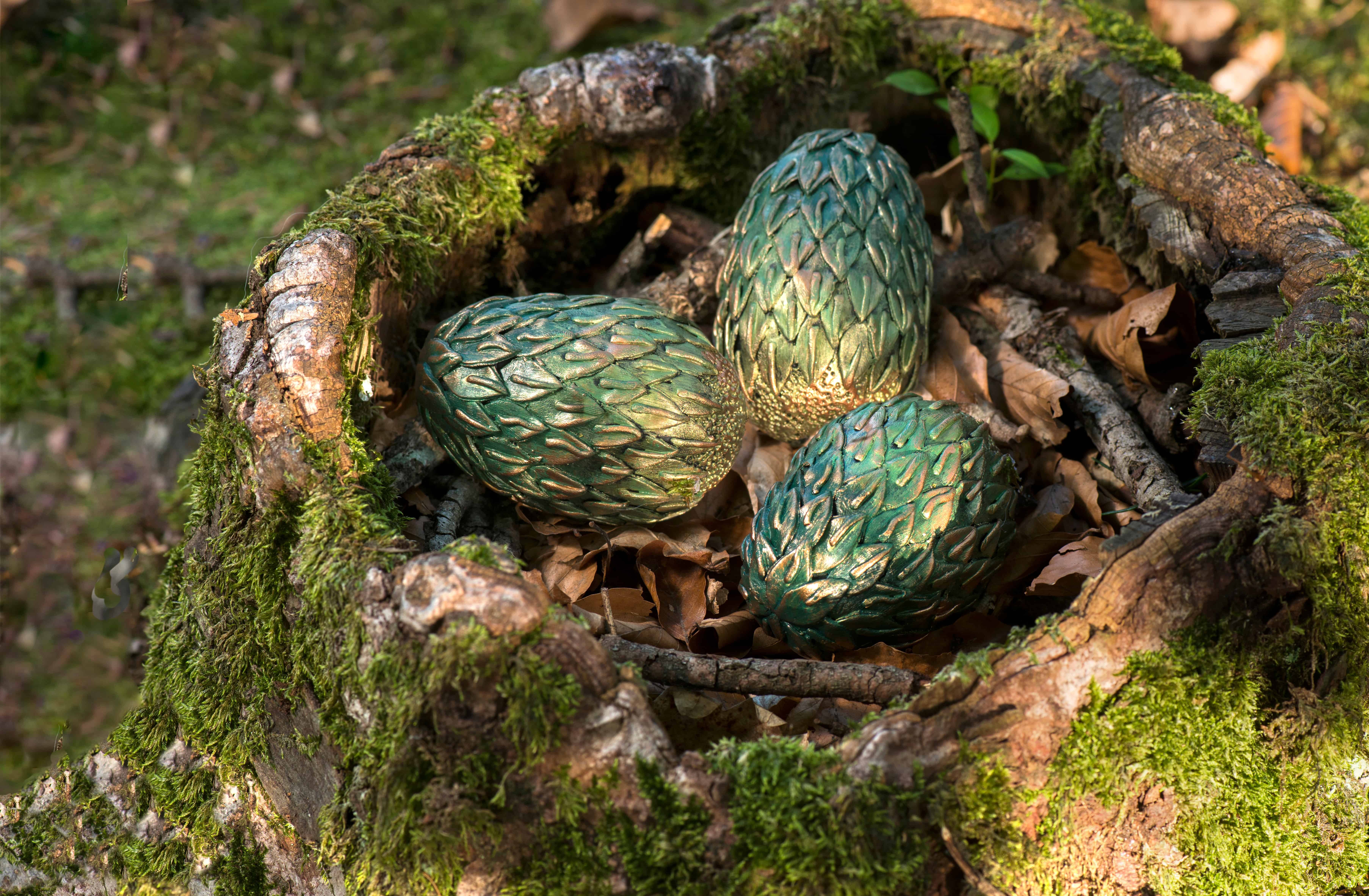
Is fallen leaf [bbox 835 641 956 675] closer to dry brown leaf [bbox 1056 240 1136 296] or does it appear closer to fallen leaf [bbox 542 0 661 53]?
dry brown leaf [bbox 1056 240 1136 296]

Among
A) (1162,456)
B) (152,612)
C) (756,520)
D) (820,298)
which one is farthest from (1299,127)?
(152,612)

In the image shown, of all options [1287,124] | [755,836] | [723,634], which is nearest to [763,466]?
[723,634]

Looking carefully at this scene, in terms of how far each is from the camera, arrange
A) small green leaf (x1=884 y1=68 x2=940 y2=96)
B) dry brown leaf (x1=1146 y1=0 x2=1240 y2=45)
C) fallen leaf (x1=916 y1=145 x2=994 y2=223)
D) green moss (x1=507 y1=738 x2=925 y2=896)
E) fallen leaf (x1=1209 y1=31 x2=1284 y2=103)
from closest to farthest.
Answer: green moss (x1=507 y1=738 x2=925 y2=896) → small green leaf (x1=884 y1=68 x2=940 y2=96) → fallen leaf (x1=916 y1=145 x2=994 y2=223) → fallen leaf (x1=1209 y1=31 x2=1284 y2=103) → dry brown leaf (x1=1146 y1=0 x2=1240 y2=45)

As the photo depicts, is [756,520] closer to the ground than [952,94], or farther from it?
closer to the ground

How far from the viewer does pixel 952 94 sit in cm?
295

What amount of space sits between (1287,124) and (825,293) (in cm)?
285

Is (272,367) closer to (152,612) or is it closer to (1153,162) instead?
(152,612)

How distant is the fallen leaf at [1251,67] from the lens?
4.32 meters

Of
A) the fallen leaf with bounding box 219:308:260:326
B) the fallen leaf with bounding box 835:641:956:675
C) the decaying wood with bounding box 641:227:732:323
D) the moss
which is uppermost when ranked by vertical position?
the fallen leaf with bounding box 219:308:260:326

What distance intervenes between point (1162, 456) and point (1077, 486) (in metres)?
0.22

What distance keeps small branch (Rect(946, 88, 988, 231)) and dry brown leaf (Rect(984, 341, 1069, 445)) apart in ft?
1.36

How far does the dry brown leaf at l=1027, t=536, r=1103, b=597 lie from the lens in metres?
2.12

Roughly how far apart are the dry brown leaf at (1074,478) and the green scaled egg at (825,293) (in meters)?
0.37

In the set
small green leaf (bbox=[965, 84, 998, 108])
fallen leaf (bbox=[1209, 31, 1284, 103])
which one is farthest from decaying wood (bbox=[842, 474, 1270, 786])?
fallen leaf (bbox=[1209, 31, 1284, 103])
